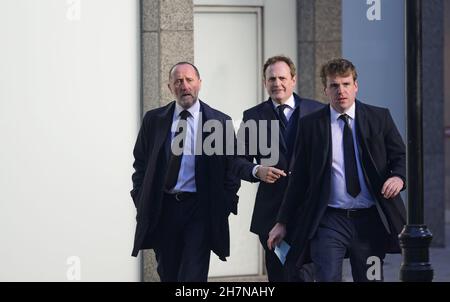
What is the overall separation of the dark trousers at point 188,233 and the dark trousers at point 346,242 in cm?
95

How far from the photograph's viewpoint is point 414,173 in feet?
33.2

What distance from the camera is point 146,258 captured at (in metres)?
13.7

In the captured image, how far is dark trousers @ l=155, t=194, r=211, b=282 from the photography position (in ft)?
35.0

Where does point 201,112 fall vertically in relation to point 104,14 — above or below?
below

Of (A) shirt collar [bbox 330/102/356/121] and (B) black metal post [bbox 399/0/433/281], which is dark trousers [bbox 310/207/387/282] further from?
(A) shirt collar [bbox 330/102/356/121]

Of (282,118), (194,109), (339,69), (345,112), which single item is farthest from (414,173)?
(194,109)

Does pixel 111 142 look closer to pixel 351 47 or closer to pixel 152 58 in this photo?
pixel 152 58

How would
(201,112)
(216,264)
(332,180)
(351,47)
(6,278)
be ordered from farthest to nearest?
(351,47) → (216,264) → (6,278) → (201,112) → (332,180)

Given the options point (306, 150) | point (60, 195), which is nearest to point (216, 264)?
point (60, 195)

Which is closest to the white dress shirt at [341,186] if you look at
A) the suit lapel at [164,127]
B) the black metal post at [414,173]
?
the black metal post at [414,173]

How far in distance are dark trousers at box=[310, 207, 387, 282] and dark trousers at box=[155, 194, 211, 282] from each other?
3.12ft

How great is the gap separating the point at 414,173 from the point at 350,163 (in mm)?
471

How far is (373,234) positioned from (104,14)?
4.28 meters

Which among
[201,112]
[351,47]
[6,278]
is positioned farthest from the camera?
[351,47]
